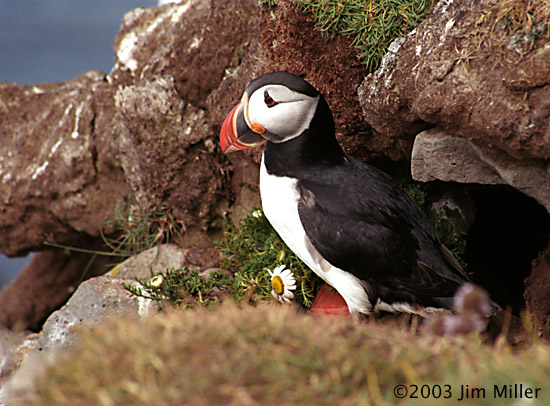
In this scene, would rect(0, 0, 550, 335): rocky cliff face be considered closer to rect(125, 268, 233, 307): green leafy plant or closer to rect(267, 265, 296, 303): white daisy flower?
rect(125, 268, 233, 307): green leafy plant

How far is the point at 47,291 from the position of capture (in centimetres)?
571

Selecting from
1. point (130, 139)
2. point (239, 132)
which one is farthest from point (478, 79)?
point (130, 139)

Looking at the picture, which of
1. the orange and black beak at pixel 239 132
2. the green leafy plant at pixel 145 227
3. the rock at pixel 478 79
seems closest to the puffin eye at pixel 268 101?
the orange and black beak at pixel 239 132

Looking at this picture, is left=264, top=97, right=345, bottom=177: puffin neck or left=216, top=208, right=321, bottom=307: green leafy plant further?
left=216, top=208, right=321, bottom=307: green leafy plant

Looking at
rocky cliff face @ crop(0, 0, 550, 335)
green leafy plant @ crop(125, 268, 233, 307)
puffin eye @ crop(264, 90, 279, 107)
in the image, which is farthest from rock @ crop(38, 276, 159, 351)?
puffin eye @ crop(264, 90, 279, 107)

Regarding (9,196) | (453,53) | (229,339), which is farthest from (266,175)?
(9,196)

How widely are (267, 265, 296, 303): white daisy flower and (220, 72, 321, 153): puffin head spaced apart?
2.53ft

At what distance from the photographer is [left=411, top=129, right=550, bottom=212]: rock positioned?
2.66 metres

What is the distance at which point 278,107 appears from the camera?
8.86 ft

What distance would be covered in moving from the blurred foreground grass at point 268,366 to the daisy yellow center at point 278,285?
5.06 feet

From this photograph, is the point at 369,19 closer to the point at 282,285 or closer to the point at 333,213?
Answer: the point at 333,213

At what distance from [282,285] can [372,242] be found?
665 mm

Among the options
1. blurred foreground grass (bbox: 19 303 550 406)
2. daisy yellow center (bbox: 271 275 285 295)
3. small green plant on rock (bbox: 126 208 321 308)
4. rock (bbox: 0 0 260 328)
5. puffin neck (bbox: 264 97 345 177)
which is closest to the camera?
blurred foreground grass (bbox: 19 303 550 406)

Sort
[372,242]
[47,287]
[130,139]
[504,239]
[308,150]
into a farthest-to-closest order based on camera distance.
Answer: [47,287]
[130,139]
[504,239]
[308,150]
[372,242]
